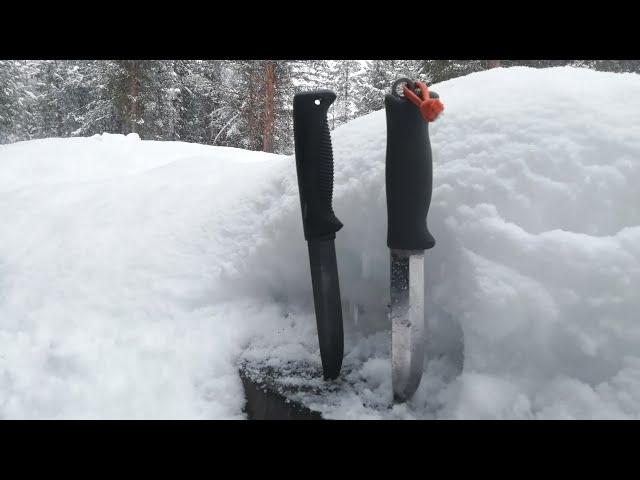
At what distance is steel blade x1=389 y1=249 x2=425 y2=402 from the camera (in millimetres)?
1224

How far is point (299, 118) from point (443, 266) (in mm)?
710

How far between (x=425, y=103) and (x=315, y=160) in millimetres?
414

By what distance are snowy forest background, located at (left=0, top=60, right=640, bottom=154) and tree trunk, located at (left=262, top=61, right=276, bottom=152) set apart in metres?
0.03

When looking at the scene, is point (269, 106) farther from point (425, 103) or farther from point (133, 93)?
point (425, 103)

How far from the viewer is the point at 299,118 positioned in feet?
4.50

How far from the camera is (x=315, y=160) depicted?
4.49ft

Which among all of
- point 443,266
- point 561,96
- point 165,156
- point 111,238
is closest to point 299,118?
point 443,266

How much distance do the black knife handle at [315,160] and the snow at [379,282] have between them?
11.3 inches

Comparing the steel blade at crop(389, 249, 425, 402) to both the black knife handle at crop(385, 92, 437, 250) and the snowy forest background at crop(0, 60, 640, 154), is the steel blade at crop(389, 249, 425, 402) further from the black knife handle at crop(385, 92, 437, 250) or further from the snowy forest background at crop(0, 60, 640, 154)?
the snowy forest background at crop(0, 60, 640, 154)

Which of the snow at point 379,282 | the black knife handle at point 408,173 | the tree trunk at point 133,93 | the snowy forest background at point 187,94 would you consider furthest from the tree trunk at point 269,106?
the black knife handle at point 408,173

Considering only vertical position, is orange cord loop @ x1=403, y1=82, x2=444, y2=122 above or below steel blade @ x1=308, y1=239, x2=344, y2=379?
above

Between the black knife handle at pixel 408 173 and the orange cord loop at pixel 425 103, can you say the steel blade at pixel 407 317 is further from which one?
the orange cord loop at pixel 425 103

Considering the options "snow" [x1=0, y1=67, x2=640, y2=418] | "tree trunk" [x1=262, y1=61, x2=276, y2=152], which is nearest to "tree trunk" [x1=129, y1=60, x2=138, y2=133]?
"tree trunk" [x1=262, y1=61, x2=276, y2=152]

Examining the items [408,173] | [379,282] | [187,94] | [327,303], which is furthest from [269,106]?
[408,173]
